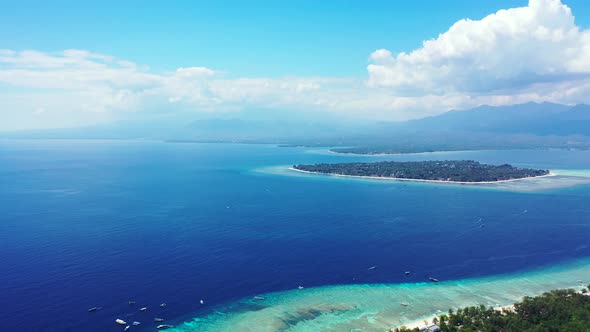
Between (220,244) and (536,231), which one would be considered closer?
(220,244)

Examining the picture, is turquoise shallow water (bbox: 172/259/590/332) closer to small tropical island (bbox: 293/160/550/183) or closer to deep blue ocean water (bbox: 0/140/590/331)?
deep blue ocean water (bbox: 0/140/590/331)

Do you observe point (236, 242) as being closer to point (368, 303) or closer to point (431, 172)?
point (368, 303)

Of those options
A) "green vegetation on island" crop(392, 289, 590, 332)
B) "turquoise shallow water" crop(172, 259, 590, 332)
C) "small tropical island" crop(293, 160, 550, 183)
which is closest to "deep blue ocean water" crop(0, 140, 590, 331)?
"turquoise shallow water" crop(172, 259, 590, 332)

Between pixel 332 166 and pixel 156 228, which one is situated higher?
pixel 332 166

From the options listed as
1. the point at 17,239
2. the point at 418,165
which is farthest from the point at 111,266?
the point at 418,165

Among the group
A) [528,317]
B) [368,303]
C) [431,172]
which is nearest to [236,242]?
[368,303]

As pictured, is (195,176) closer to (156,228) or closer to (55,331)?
(156,228)

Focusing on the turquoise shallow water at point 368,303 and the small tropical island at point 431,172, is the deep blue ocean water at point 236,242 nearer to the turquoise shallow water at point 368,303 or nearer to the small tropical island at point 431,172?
the turquoise shallow water at point 368,303
